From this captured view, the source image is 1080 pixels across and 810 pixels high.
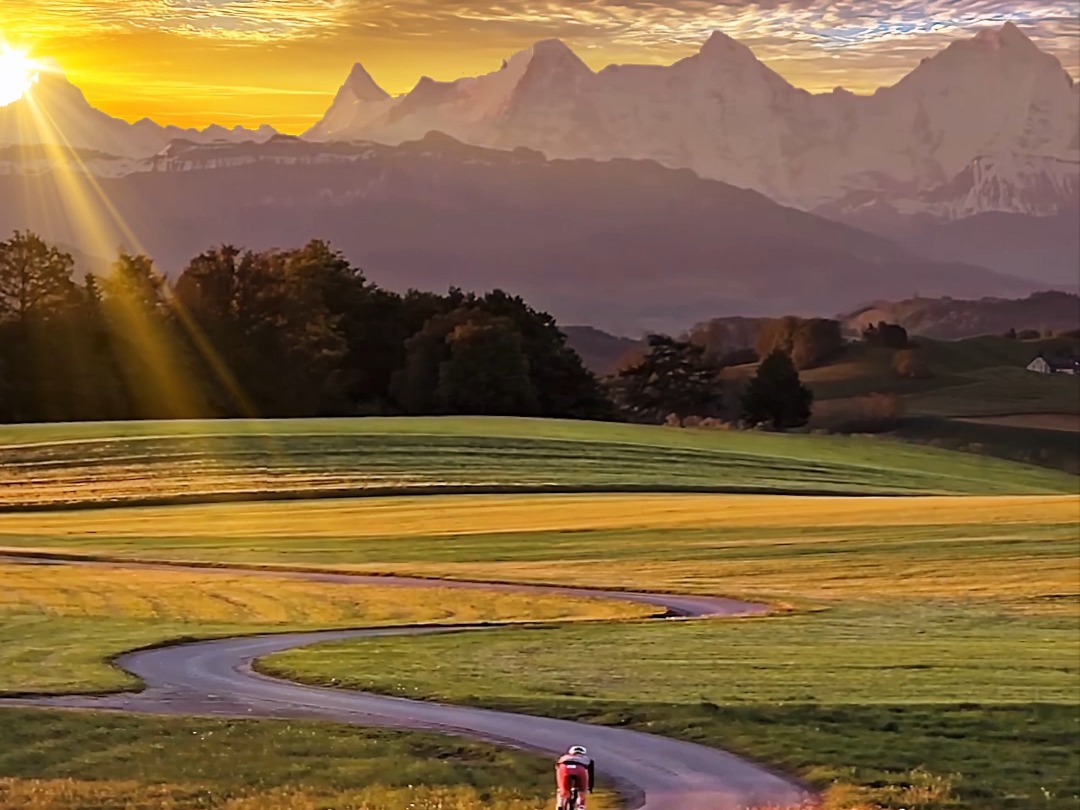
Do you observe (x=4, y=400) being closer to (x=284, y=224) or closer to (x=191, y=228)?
(x=191, y=228)

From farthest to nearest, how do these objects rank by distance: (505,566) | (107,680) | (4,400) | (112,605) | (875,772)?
(4,400)
(505,566)
(112,605)
(107,680)
(875,772)

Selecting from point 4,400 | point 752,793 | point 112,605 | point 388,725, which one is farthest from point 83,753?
point 4,400

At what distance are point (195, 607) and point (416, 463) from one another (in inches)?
1145

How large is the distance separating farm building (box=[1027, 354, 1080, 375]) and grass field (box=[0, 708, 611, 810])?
126942mm

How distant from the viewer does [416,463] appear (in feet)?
207

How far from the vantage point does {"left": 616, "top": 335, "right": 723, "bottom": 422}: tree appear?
10088cm

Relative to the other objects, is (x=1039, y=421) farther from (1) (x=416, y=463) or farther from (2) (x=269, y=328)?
(1) (x=416, y=463)

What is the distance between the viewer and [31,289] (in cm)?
7781

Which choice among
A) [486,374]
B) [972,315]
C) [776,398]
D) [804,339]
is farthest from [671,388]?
[972,315]

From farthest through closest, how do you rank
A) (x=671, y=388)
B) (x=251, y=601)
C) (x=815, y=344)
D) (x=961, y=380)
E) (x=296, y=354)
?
(x=815, y=344) < (x=961, y=380) < (x=671, y=388) < (x=296, y=354) < (x=251, y=601)

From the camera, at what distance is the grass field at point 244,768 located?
55.5 feet

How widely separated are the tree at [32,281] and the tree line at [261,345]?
8 centimetres

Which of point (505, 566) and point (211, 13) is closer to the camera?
point (211, 13)

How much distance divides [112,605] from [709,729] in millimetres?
17252
